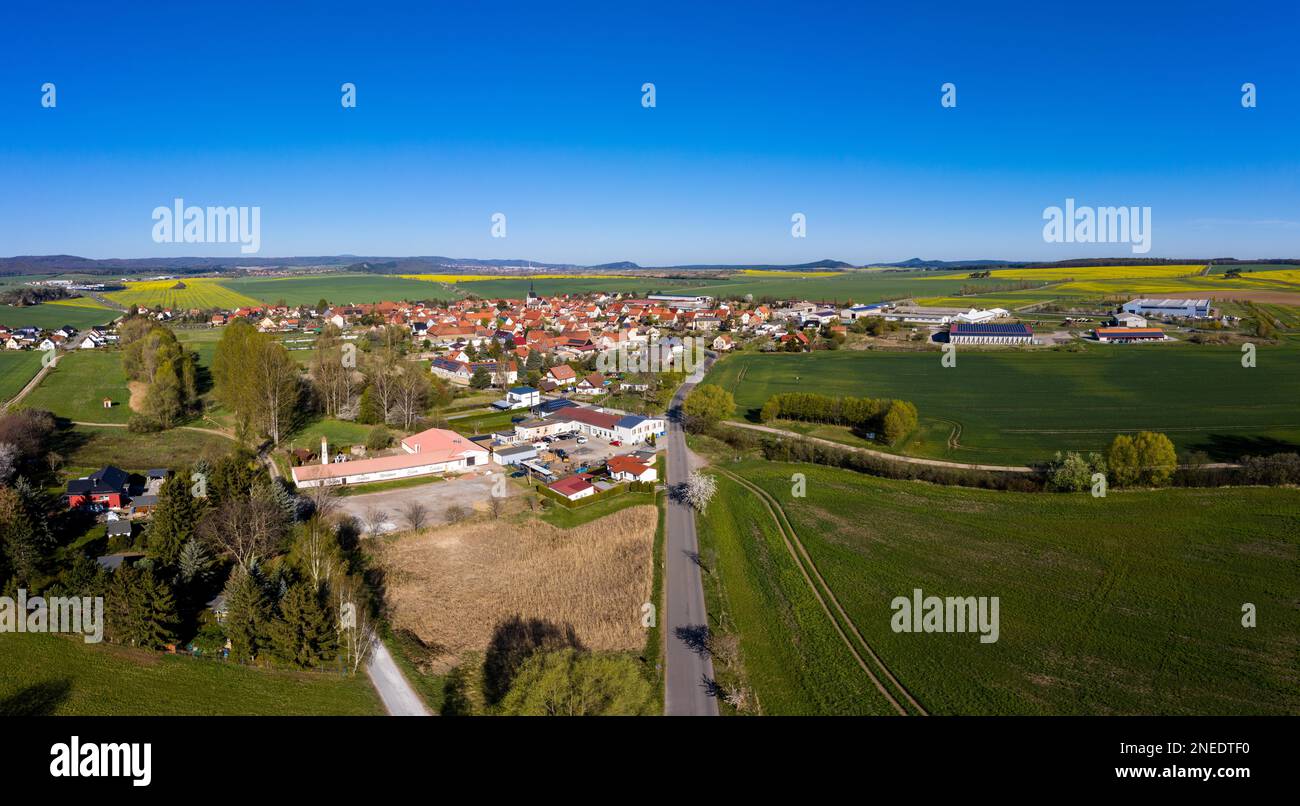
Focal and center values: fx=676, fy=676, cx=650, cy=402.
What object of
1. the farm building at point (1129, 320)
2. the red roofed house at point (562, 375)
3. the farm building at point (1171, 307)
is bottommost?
the red roofed house at point (562, 375)

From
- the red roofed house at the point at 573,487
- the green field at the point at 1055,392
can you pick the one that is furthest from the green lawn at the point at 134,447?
the green field at the point at 1055,392

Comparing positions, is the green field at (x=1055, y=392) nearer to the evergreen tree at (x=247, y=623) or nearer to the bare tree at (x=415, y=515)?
the bare tree at (x=415, y=515)

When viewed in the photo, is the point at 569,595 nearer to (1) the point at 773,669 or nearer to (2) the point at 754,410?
(1) the point at 773,669

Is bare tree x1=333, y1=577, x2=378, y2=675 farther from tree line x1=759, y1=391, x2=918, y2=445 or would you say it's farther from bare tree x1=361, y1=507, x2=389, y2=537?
tree line x1=759, y1=391, x2=918, y2=445

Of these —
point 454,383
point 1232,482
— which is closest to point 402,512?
point 454,383

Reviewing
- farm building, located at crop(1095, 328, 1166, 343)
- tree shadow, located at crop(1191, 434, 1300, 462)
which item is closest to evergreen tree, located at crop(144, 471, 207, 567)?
tree shadow, located at crop(1191, 434, 1300, 462)

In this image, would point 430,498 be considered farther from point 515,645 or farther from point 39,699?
point 39,699
